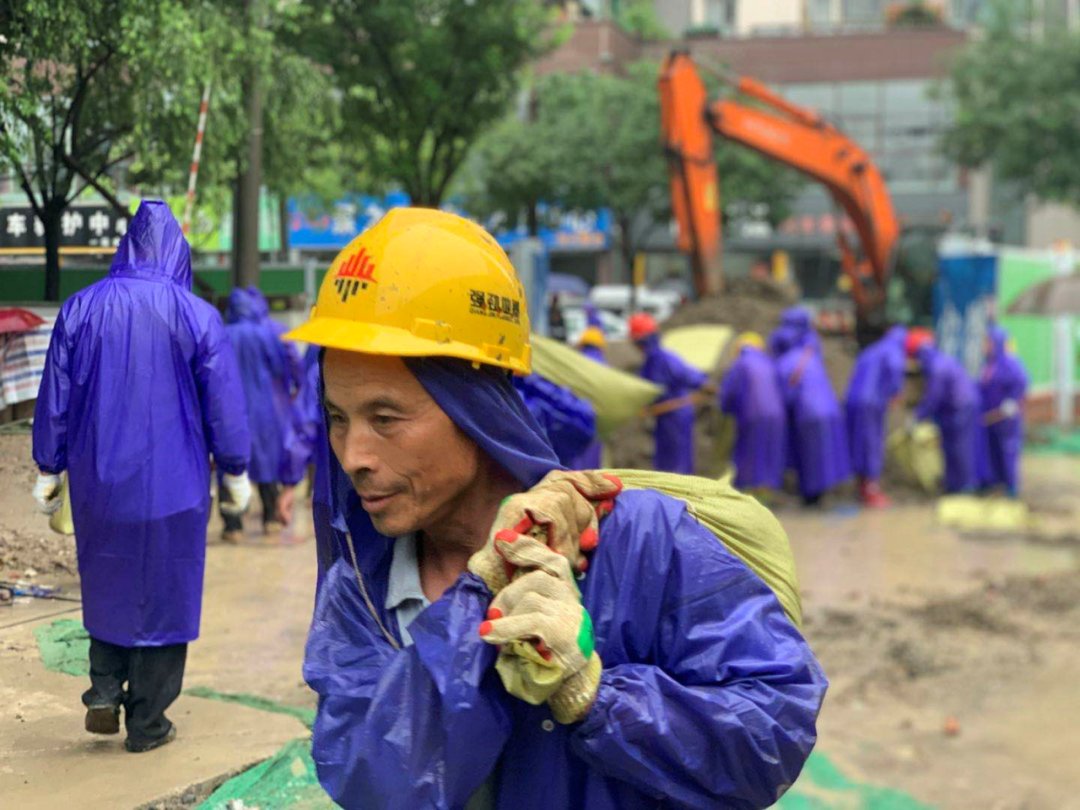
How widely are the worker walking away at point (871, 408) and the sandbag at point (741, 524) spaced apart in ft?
42.7

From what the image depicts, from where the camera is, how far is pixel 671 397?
13.1 m

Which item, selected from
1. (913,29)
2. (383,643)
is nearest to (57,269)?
(383,643)

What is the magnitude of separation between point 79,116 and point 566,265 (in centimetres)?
3320

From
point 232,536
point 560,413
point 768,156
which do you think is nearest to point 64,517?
point 560,413

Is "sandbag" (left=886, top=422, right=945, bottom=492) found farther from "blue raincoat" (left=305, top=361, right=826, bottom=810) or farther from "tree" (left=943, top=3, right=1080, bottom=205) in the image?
"blue raincoat" (left=305, top=361, right=826, bottom=810)

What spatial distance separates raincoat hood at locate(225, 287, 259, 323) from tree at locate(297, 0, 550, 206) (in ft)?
3.65

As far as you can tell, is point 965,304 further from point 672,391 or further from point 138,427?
point 138,427

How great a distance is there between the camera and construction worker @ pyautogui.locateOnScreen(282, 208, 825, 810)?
1.90m

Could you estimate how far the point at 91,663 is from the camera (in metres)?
3.58

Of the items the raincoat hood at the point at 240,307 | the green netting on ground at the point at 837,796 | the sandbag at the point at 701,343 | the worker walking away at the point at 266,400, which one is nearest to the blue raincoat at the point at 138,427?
the green netting on ground at the point at 837,796

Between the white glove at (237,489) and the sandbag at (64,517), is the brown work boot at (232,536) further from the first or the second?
the sandbag at (64,517)

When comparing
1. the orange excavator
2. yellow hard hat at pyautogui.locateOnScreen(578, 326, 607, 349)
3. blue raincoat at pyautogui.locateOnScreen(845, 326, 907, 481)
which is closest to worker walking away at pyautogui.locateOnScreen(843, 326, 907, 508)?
blue raincoat at pyautogui.locateOnScreen(845, 326, 907, 481)

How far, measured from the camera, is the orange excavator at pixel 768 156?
1617 cm

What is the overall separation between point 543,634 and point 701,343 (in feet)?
45.1
